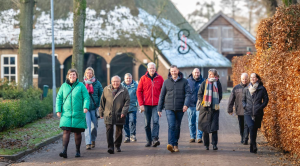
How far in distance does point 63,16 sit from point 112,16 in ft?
13.0

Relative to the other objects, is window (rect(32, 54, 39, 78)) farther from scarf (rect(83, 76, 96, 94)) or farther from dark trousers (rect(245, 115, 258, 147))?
dark trousers (rect(245, 115, 258, 147))

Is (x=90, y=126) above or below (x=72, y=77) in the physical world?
below

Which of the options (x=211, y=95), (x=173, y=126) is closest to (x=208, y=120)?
(x=211, y=95)

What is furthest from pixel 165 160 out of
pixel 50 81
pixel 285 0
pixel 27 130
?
pixel 50 81

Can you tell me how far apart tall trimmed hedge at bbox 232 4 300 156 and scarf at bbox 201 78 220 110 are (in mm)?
1321

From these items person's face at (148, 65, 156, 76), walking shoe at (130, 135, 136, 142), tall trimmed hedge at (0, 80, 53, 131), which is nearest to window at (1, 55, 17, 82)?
tall trimmed hedge at (0, 80, 53, 131)

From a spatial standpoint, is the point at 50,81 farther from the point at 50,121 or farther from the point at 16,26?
the point at 50,121

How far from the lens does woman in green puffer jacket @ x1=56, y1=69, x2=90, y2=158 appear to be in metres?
9.30

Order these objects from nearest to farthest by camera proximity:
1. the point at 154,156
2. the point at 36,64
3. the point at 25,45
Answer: the point at 154,156, the point at 25,45, the point at 36,64

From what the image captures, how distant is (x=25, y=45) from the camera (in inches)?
734

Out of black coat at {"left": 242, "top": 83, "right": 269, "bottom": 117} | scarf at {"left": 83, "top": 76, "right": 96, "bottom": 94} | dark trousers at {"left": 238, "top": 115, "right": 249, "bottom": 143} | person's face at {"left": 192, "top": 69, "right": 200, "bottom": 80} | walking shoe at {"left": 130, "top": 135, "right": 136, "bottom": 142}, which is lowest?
walking shoe at {"left": 130, "top": 135, "right": 136, "bottom": 142}

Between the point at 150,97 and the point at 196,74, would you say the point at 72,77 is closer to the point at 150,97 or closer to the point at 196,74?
the point at 150,97

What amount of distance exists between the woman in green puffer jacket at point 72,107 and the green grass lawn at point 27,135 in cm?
124

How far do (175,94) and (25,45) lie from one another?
34.8ft
